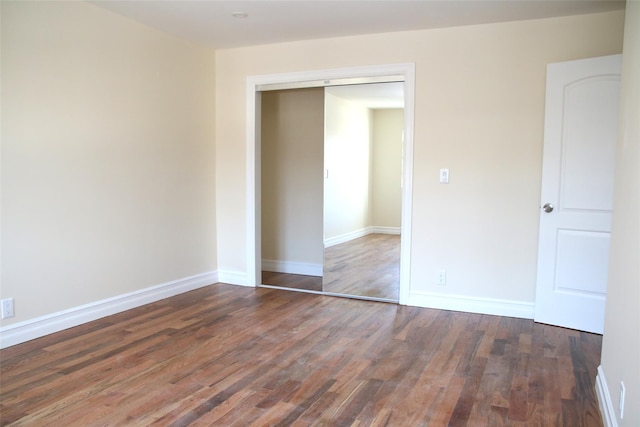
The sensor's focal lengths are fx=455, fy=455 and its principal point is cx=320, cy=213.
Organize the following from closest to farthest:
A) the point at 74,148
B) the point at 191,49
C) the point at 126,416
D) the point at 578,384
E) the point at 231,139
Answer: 1. the point at 126,416
2. the point at 578,384
3. the point at 74,148
4. the point at 191,49
5. the point at 231,139

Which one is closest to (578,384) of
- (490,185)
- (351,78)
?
(490,185)

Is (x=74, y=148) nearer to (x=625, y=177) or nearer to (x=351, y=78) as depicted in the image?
(x=351, y=78)

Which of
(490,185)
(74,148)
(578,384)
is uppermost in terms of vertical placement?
(74,148)

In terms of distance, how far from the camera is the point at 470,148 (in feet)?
12.7

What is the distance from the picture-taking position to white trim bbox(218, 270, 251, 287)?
4.87m

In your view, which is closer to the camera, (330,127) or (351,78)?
(351,78)

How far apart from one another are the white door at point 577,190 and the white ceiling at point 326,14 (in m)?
0.49

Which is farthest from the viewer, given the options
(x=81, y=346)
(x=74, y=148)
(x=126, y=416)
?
(x=74, y=148)

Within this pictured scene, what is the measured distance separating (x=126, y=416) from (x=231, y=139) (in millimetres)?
3193

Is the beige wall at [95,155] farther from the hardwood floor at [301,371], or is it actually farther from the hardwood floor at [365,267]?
the hardwood floor at [365,267]

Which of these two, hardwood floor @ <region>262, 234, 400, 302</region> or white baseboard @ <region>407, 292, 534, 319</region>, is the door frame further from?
hardwood floor @ <region>262, 234, 400, 302</region>

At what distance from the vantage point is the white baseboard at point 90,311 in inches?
121

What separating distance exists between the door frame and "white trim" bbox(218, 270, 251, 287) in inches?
1.6

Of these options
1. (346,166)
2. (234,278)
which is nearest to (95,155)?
(234,278)
